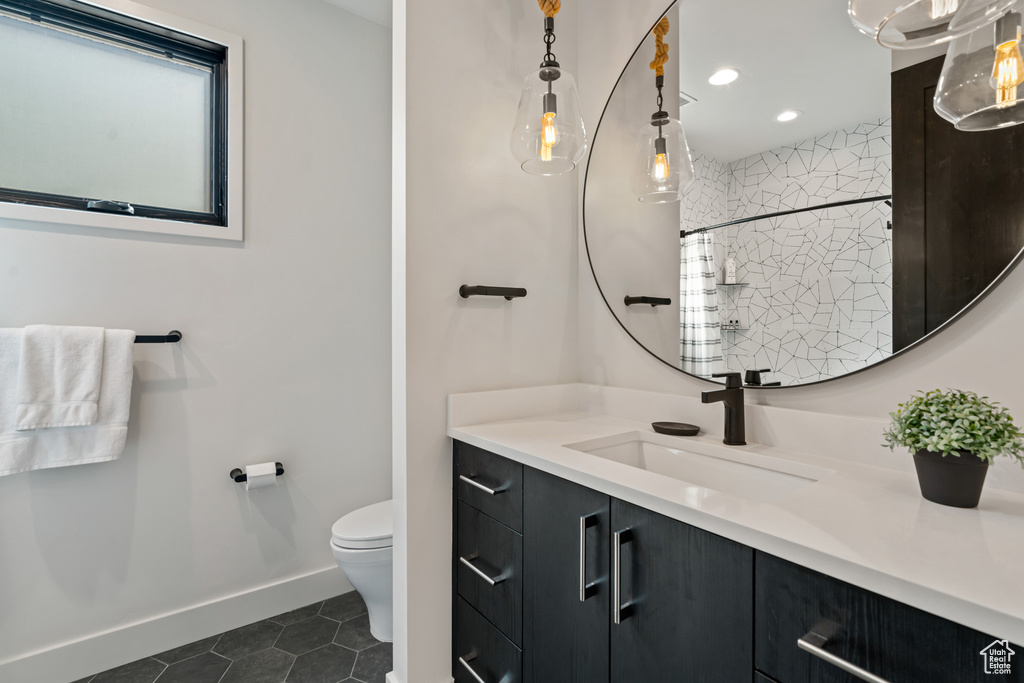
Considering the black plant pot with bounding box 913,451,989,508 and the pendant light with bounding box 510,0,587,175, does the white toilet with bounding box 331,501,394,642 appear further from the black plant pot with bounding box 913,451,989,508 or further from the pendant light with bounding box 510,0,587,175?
the black plant pot with bounding box 913,451,989,508

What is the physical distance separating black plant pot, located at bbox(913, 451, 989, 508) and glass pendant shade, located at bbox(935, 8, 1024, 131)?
2.02 feet

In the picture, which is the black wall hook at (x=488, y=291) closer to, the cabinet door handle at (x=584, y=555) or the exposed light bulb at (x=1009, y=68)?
the cabinet door handle at (x=584, y=555)

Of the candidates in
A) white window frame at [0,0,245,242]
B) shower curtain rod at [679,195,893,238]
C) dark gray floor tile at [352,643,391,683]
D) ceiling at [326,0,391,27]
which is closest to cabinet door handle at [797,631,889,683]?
shower curtain rod at [679,195,893,238]

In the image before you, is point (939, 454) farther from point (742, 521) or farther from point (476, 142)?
point (476, 142)

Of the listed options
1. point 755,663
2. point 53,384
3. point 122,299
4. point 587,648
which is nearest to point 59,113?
point 122,299

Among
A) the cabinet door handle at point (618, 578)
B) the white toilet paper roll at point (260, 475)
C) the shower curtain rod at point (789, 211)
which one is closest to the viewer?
the cabinet door handle at point (618, 578)

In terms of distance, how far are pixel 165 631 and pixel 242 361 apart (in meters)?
1.03

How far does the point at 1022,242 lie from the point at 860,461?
511mm

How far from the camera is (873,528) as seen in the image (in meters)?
0.69

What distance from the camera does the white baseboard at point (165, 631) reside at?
156 centimetres

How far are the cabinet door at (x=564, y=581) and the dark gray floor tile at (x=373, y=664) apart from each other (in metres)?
0.73

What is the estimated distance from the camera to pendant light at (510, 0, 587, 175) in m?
1.32

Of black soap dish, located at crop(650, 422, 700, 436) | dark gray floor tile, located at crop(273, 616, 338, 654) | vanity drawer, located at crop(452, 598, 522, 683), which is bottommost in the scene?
dark gray floor tile, located at crop(273, 616, 338, 654)

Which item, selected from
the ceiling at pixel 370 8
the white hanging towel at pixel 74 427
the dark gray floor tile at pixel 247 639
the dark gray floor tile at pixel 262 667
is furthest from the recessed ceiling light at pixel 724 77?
the dark gray floor tile at pixel 247 639
